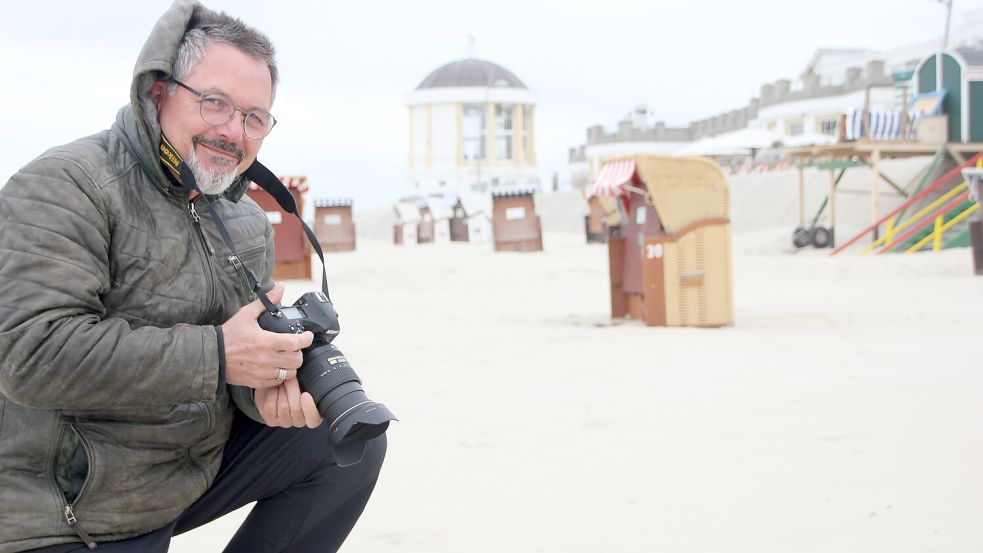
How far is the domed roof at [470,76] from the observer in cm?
5888

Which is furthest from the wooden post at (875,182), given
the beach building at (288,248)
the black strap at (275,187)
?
the black strap at (275,187)

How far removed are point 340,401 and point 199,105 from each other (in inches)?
26.3

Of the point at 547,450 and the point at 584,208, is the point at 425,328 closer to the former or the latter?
the point at 547,450

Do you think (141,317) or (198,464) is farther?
(198,464)

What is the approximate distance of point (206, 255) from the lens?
2.25m

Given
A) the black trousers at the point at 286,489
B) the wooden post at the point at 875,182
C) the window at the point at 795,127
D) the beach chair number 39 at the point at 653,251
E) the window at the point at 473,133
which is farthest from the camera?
the window at the point at 473,133

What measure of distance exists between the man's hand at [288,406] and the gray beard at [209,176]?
430 millimetres

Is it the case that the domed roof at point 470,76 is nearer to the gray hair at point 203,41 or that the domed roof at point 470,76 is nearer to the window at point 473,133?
the window at point 473,133

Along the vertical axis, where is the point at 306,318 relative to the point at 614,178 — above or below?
below

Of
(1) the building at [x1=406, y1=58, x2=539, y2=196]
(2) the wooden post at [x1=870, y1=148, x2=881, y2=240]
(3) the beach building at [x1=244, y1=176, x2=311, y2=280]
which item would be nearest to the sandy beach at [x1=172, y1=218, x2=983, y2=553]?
(3) the beach building at [x1=244, y1=176, x2=311, y2=280]

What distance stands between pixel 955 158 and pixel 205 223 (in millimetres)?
20507

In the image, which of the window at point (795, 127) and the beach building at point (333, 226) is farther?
the window at point (795, 127)

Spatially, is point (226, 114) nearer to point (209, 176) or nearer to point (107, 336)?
point (209, 176)

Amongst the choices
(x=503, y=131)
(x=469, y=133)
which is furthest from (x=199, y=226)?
(x=503, y=131)
